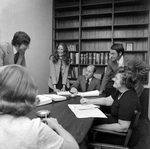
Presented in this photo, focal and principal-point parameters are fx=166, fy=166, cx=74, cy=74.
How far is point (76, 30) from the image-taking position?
161 inches

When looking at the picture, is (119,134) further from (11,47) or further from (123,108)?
(11,47)

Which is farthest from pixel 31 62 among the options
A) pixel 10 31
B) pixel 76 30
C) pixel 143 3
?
pixel 143 3

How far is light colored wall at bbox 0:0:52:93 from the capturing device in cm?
259

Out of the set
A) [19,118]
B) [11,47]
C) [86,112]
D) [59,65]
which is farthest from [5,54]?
[19,118]

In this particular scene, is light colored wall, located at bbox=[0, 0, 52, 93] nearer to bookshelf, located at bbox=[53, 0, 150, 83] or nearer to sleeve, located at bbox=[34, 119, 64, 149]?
bookshelf, located at bbox=[53, 0, 150, 83]

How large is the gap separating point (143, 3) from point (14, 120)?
3.81 metres

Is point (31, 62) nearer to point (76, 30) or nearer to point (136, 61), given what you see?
point (76, 30)

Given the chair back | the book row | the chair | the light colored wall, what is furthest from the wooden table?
the book row

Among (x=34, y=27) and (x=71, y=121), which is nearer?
(x=71, y=121)

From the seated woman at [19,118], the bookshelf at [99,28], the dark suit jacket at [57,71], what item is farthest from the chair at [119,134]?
the bookshelf at [99,28]

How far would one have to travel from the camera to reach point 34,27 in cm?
334

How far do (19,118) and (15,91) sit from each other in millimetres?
119

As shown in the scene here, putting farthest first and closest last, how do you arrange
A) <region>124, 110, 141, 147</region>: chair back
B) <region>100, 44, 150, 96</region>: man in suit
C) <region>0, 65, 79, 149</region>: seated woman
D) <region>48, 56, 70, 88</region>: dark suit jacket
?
<region>48, 56, 70, 88</region>: dark suit jacket < <region>100, 44, 150, 96</region>: man in suit < <region>124, 110, 141, 147</region>: chair back < <region>0, 65, 79, 149</region>: seated woman

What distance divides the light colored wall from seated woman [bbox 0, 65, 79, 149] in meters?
2.12
